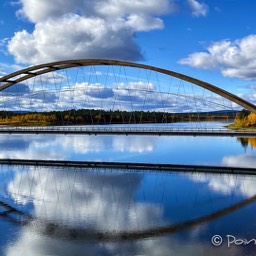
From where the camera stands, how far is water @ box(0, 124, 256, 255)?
16.9 m

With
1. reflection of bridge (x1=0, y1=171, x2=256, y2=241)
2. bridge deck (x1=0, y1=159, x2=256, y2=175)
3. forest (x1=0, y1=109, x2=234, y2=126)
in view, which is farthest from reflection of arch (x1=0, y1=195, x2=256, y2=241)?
forest (x1=0, y1=109, x2=234, y2=126)

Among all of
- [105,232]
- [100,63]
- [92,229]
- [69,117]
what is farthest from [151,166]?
[69,117]

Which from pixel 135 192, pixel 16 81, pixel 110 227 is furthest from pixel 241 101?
pixel 16 81

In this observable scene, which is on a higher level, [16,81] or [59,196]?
[16,81]

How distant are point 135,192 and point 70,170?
14.1m

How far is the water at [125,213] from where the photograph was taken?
16859 mm

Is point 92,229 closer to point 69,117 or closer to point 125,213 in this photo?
point 125,213

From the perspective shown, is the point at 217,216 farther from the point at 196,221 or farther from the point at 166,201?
the point at 166,201

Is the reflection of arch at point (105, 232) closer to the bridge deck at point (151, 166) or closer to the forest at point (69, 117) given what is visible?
the bridge deck at point (151, 166)

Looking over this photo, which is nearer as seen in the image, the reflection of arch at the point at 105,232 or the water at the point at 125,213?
the water at the point at 125,213

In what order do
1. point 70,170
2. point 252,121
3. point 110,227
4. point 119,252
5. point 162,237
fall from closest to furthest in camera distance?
point 119,252
point 162,237
point 110,227
point 70,170
point 252,121

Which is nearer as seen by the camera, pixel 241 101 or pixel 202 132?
pixel 241 101

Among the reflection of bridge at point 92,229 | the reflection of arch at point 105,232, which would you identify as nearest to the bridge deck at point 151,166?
the reflection of bridge at point 92,229

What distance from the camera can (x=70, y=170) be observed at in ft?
135
